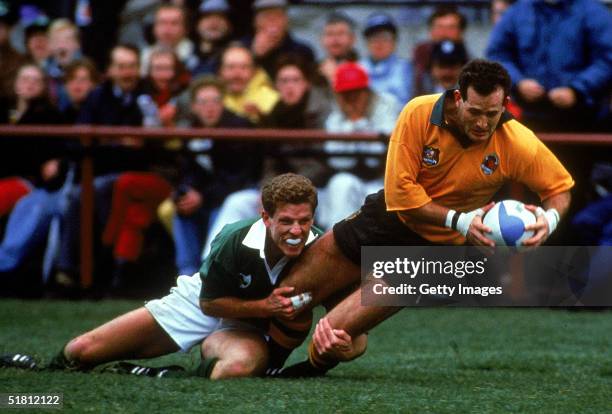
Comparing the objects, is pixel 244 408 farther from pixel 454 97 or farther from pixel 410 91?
pixel 410 91

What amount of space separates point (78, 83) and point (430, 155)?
15.6 ft

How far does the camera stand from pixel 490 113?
5.64 meters

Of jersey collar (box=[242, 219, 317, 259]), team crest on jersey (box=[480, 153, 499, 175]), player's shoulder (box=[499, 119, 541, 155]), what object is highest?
player's shoulder (box=[499, 119, 541, 155])

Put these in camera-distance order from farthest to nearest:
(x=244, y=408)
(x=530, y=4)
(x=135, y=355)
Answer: (x=530, y=4)
(x=135, y=355)
(x=244, y=408)

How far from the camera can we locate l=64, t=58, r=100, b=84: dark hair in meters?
10.1

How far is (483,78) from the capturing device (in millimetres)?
5586

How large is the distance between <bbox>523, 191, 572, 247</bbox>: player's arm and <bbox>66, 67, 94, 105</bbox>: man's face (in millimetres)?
4895

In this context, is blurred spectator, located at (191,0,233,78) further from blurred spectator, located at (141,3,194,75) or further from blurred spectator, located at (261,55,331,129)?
blurred spectator, located at (261,55,331,129)

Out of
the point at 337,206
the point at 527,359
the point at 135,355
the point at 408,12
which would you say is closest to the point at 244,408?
the point at 135,355

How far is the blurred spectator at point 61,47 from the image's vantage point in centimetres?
1099

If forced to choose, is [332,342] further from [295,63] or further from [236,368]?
[295,63]

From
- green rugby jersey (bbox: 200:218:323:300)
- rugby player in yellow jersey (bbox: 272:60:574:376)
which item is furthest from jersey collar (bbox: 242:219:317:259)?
rugby player in yellow jersey (bbox: 272:60:574:376)

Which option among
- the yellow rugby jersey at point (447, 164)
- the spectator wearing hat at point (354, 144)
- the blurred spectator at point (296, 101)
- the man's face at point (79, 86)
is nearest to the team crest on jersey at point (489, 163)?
the yellow rugby jersey at point (447, 164)

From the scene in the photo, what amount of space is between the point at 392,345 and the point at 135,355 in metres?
1.86
